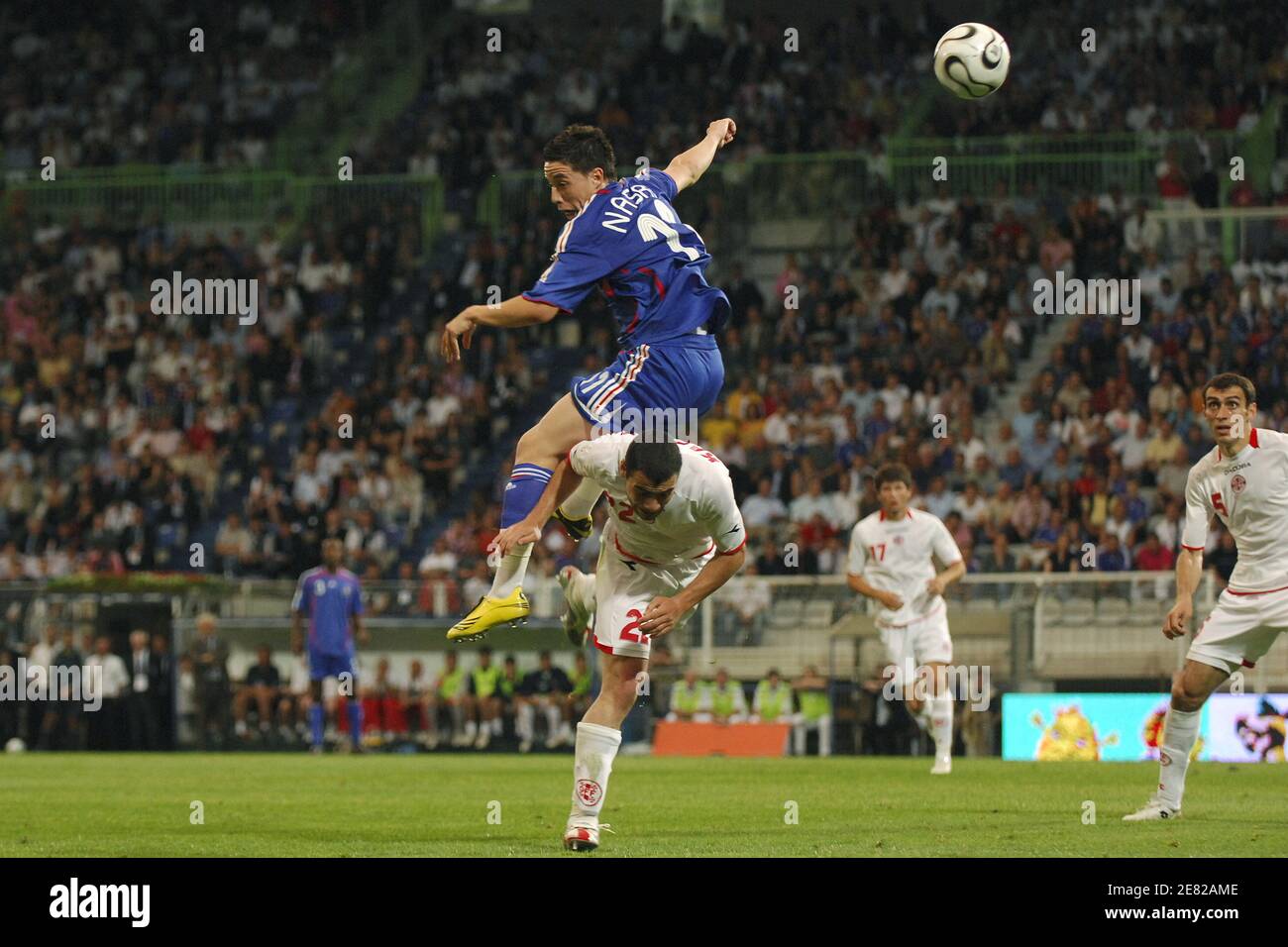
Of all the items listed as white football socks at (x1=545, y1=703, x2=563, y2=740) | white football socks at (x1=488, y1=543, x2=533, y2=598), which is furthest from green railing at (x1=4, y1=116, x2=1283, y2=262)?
white football socks at (x1=488, y1=543, x2=533, y2=598)

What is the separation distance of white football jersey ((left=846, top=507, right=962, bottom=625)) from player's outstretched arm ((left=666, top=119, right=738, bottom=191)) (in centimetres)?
655

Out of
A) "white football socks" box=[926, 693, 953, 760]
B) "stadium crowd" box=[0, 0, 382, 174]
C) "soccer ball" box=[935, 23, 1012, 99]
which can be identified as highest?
"stadium crowd" box=[0, 0, 382, 174]

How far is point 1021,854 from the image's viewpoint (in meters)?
9.02

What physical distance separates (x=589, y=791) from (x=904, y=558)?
29.3 feet

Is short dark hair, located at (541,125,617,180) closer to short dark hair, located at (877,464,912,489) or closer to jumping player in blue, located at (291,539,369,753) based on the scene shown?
short dark hair, located at (877,464,912,489)

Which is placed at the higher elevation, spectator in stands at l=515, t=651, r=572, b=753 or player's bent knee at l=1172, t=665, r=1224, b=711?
player's bent knee at l=1172, t=665, r=1224, b=711

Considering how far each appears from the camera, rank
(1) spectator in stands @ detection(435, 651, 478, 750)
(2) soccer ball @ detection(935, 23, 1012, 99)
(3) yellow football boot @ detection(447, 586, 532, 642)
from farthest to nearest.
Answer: (1) spectator in stands @ detection(435, 651, 478, 750) < (2) soccer ball @ detection(935, 23, 1012, 99) < (3) yellow football boot @ detection(447, 586, 532, 642)

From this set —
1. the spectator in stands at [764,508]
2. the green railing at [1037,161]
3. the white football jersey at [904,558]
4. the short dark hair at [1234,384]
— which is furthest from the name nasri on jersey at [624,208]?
the green railing at [1037,161]

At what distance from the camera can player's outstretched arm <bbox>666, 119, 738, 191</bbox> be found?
460 inches

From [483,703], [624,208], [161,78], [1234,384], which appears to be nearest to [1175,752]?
[1234,384]

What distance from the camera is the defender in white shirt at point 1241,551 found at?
11.5 m

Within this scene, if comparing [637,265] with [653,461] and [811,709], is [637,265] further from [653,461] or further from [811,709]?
[811,709]

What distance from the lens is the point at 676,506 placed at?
960cm
